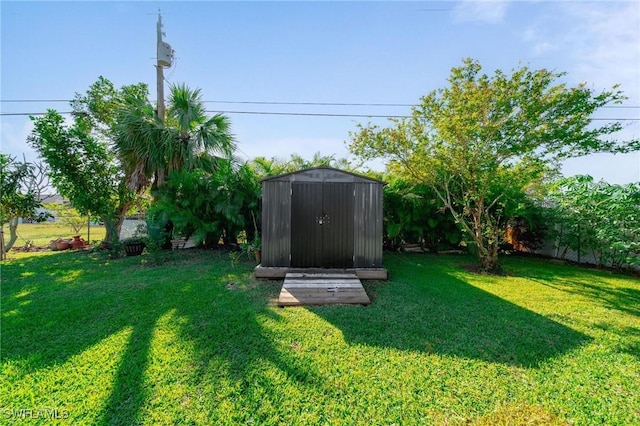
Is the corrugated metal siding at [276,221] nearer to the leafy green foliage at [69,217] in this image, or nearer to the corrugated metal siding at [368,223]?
the corrugated metal siding at [368,223]

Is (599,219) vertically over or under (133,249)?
over

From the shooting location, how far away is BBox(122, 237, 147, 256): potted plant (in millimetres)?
7133

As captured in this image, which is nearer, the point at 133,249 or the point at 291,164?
the point at 133,249

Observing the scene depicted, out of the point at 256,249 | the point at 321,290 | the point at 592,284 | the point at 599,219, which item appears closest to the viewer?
the point at 321,290

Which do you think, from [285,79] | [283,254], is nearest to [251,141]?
[285,79]

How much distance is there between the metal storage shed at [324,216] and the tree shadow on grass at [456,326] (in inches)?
39.9

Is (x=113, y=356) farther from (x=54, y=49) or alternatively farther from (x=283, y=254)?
(x=54, y=49)

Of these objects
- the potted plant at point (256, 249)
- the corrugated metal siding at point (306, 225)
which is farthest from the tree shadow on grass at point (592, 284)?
the potted plant at point (256, 249)

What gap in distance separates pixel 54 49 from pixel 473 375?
10.1 m

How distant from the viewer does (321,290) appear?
4215mm

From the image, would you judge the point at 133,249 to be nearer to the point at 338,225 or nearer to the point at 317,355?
the point at 338,225

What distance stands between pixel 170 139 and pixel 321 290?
6241 millimetres

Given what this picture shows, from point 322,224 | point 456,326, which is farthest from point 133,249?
point 456,326

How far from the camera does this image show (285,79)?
8500 mm
